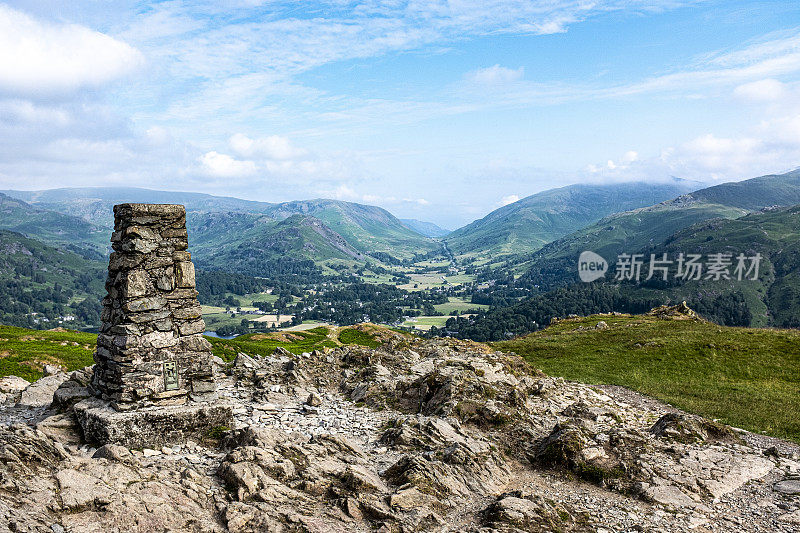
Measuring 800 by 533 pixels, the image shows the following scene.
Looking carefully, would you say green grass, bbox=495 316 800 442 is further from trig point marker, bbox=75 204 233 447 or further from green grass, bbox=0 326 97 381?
green grass, bbox=0 326 97 381

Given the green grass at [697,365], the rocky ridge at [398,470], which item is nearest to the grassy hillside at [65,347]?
the rocky ridge at [398,470]

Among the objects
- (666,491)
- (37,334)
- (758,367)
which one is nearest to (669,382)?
(758,367)

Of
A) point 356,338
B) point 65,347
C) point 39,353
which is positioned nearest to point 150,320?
point 39,353

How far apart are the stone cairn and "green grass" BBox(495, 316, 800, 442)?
110ft

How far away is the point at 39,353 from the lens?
4194 centimetres

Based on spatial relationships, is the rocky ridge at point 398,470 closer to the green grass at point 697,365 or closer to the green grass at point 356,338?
the green grass at point 697,365

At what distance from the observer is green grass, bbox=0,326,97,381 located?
36.4m

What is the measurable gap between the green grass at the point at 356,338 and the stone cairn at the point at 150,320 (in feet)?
171

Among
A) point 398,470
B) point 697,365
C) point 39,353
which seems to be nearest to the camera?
point 398,470

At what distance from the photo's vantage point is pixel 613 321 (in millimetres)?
73938

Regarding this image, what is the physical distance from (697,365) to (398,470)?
3834cm

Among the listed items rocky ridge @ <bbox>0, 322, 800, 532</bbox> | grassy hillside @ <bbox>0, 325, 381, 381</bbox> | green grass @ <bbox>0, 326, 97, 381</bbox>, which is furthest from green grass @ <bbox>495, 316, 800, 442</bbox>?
green grass @ <bbox>0, 326, 97, 381</bbox>

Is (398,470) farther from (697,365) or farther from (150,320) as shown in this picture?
(697,365)

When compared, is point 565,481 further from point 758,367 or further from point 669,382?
point 758,367
